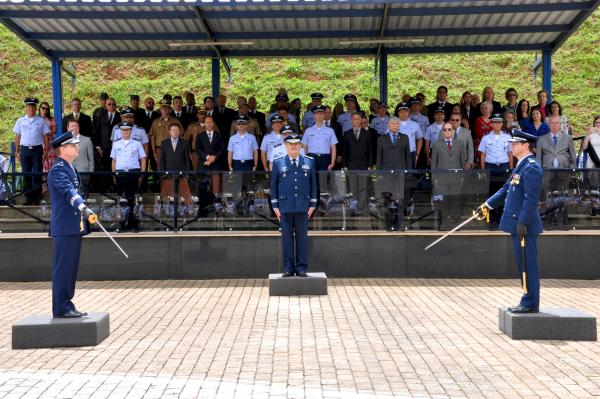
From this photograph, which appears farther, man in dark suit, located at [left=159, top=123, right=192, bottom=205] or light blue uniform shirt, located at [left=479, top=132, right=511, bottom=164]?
man in dark suit, located at [left=159, top=123, right=192, bottom=205]

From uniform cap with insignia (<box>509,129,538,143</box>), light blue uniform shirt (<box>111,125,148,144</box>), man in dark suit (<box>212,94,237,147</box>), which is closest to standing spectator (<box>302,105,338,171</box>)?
man in dark suit (<box>212,94,237,147</box>)

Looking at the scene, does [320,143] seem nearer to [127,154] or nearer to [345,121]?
[345,121]

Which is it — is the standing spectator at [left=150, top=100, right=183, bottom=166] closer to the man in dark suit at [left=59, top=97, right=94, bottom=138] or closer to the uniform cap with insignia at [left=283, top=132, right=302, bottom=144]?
the man in dark suit at [left=59, top=97, right=94, bottom=138]

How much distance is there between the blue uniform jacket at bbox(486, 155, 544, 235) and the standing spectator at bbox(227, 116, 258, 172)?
7.27 meters

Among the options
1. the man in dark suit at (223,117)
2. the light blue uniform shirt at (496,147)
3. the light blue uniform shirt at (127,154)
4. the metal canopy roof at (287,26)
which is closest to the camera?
the light blue uniform shirt at (496,147)

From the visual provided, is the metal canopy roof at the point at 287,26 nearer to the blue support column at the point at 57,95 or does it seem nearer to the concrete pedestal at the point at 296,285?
the blue support column at the point at 57,95

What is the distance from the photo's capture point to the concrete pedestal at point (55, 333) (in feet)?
28.9

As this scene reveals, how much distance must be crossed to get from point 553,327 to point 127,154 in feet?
30.2

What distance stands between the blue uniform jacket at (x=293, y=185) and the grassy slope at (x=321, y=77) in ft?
88.4

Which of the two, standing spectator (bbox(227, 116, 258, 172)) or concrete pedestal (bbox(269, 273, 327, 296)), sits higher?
standing spectator (bbox(227, 116, 258, 172))

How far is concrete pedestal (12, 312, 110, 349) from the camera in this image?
8.80 meters

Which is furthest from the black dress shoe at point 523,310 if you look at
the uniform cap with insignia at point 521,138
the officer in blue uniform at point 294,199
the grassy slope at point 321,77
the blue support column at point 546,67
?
the grassy slope at point 321,77

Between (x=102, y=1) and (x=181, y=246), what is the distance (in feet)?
15.3

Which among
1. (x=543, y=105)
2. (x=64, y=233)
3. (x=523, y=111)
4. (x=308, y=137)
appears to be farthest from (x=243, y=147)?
(x=64, y=233)
